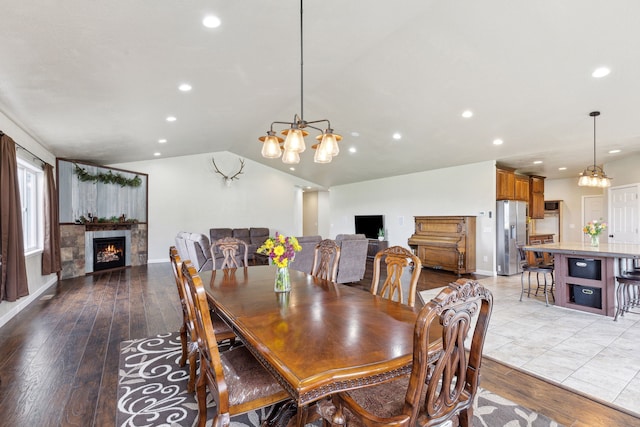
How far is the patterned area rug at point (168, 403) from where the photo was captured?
1.91 metres

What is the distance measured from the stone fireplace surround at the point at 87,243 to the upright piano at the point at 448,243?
690cm

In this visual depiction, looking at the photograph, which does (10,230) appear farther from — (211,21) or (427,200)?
(427,200)

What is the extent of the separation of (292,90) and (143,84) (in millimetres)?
1977

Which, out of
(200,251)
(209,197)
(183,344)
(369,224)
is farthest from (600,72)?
(209,197)

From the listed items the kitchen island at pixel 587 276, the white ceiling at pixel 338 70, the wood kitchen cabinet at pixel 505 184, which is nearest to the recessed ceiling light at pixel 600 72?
the white ceiling at pixel 338 70

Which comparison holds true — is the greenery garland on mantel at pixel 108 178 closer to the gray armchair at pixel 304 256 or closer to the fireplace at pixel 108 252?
the fireplace at pixel 108 252

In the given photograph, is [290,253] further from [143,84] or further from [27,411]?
[143,84]

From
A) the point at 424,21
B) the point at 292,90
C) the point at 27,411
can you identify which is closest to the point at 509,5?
the point at 424,21

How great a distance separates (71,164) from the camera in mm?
6492

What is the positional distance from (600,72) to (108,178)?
8908 millimetres

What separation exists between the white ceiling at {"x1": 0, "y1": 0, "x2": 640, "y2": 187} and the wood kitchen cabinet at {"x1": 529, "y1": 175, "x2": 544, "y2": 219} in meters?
1.75

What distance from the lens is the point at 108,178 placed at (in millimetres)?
7207

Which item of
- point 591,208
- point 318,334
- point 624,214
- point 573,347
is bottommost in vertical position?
point 573,347

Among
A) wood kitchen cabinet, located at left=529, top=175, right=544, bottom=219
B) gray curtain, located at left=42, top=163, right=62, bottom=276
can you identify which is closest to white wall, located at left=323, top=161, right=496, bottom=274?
wood kitchen cabinet, located at left=529, top=175, right=544, bottom=219
